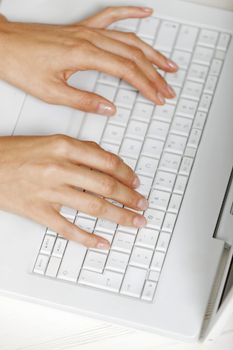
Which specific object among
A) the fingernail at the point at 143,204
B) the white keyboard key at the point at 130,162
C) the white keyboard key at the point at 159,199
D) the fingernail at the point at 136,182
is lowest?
the fingernail at the point at 143,204

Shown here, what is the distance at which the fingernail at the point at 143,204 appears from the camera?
0.95 m

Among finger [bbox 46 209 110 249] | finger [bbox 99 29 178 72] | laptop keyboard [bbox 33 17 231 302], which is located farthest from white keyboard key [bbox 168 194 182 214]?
finger [bbox 99 29 178 72]

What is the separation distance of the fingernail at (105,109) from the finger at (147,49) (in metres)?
0.11

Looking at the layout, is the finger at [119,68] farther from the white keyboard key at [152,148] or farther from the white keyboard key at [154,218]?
the white keyboard key at [154,218]

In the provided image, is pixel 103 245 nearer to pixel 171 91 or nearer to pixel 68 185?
pixel 68 185

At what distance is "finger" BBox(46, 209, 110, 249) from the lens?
3.03 feet

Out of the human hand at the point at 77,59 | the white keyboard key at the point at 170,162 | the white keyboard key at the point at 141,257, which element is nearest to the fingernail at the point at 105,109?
the human hand at the point at 77,59

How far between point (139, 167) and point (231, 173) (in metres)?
0.13

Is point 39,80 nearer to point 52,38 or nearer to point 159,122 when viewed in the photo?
point 52,38

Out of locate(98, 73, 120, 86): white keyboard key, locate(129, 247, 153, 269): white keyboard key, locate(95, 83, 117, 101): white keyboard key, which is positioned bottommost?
locate(129, 247, 153, 269): white keyboard key

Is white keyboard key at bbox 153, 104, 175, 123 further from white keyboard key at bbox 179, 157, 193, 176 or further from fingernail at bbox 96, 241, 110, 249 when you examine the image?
fingernail at bbox 96, 241, 110, 249

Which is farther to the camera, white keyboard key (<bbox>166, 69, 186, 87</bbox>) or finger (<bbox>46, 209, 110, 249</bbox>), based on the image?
white keyboard key (<bbox>166, 69, 186, 87</bbox>)

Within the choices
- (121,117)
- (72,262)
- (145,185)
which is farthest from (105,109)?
(72,262)

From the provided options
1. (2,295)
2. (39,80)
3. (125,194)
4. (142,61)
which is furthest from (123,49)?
(2,295)
